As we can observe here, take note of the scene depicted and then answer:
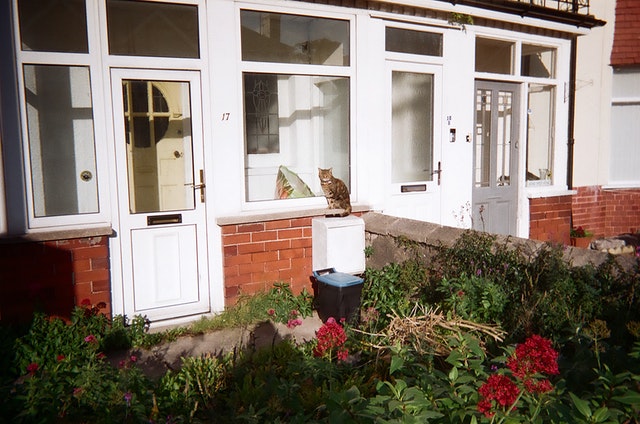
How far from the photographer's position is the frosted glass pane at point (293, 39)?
5457 millimetres

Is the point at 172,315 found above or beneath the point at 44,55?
beneath

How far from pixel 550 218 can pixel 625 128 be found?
265cm

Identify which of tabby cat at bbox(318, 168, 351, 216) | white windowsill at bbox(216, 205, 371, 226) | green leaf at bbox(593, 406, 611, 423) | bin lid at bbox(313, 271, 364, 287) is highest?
tabby cat at bbox(318, 168, 351, 216)

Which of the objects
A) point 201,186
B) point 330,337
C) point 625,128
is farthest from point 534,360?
point 625,128

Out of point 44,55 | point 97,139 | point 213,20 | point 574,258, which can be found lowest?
point 574,258

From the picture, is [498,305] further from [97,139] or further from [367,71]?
[97,139]

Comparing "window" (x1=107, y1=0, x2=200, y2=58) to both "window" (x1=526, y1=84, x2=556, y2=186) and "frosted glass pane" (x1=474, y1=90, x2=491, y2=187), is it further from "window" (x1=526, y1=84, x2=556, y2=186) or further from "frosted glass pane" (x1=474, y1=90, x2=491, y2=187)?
"window" (x1=526, y1=84, x2=556, y2=186)

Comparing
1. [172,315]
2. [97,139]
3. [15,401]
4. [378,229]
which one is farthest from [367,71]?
[15,401]

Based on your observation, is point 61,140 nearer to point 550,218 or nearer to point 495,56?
point 495,56

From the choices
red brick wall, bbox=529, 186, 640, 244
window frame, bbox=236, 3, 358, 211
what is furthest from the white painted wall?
window frame, bbox=236, 3, 358, 211

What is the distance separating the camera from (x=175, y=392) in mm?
3080

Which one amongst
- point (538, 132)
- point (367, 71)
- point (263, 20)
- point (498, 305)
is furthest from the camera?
point (538, 132)

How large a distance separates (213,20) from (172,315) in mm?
2971

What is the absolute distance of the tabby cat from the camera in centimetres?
548
